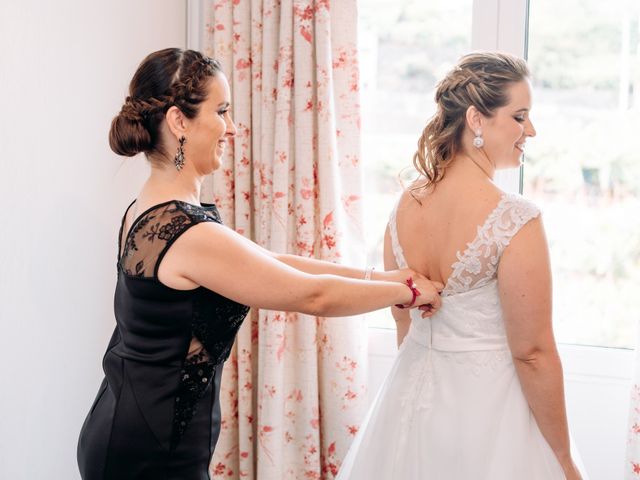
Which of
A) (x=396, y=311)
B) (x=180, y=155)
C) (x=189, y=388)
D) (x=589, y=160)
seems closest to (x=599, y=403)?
(x=589, y=160)

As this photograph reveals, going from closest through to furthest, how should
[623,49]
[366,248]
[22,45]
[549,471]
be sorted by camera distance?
[549,471] < [22,45] < [623,49] < [366,248]

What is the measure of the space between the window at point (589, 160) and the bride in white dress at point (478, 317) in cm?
102

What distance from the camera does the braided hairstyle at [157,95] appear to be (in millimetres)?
1670

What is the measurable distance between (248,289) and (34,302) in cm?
99

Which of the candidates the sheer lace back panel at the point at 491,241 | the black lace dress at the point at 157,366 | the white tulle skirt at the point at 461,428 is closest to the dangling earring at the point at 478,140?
the sheer lace back panel at the point at 491,241

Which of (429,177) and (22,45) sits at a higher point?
(22,45)

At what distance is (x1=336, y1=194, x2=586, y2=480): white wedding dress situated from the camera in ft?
5.57

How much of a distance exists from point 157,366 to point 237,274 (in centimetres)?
29

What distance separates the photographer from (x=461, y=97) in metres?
1.79

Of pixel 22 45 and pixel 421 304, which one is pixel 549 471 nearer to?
pixel 421 304

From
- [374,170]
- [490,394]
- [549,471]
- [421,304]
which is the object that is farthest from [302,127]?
[549,471]

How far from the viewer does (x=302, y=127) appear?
274 centimetres

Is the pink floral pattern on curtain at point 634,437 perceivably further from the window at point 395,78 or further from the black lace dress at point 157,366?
the black lace dress at point 157,366

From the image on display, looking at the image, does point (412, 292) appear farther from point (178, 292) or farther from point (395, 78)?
point (395, 78)
